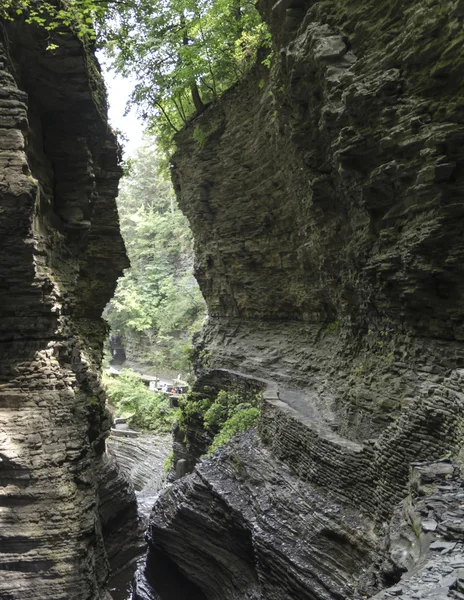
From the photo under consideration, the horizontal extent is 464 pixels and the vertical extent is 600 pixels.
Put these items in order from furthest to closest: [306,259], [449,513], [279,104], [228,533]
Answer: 1. [306,259]
2. [279,104]
3. [228,533]
4. [449,513]

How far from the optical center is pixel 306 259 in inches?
591

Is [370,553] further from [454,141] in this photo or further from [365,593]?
[454,141]

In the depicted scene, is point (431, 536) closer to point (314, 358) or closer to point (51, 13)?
point (314, 358)

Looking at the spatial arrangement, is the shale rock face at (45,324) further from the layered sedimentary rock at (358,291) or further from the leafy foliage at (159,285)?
the leafy foliage at (159,285)

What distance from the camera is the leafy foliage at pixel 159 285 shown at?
3331cm

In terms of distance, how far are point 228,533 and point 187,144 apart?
16746 mm

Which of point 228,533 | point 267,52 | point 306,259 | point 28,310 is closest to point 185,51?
point 267,52

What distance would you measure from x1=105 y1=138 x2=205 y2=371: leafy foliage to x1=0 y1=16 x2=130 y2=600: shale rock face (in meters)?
19.7

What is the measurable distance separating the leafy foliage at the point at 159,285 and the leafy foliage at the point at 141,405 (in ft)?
10.0

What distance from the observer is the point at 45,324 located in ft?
30.4

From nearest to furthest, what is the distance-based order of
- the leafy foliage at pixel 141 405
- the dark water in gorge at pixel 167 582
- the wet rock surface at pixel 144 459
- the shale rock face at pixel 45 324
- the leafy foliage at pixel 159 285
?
the shale rock face at pixel 45 324 → the dark water in gorge at pixel 167 582 → the wet rock surface at pixel 144 459 → the leafy foliage at pixel 141 405 → the leafy foliage at pixel 159 285

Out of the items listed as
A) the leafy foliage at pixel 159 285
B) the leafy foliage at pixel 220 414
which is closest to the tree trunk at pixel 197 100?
the leafy foliage at pixel 220 414

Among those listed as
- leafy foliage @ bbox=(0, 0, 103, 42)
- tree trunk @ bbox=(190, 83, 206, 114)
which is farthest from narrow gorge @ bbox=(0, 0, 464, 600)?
tree trunk @ bbox=(190, 83, 206, 114)

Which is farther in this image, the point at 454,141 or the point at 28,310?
the point at 28,310
